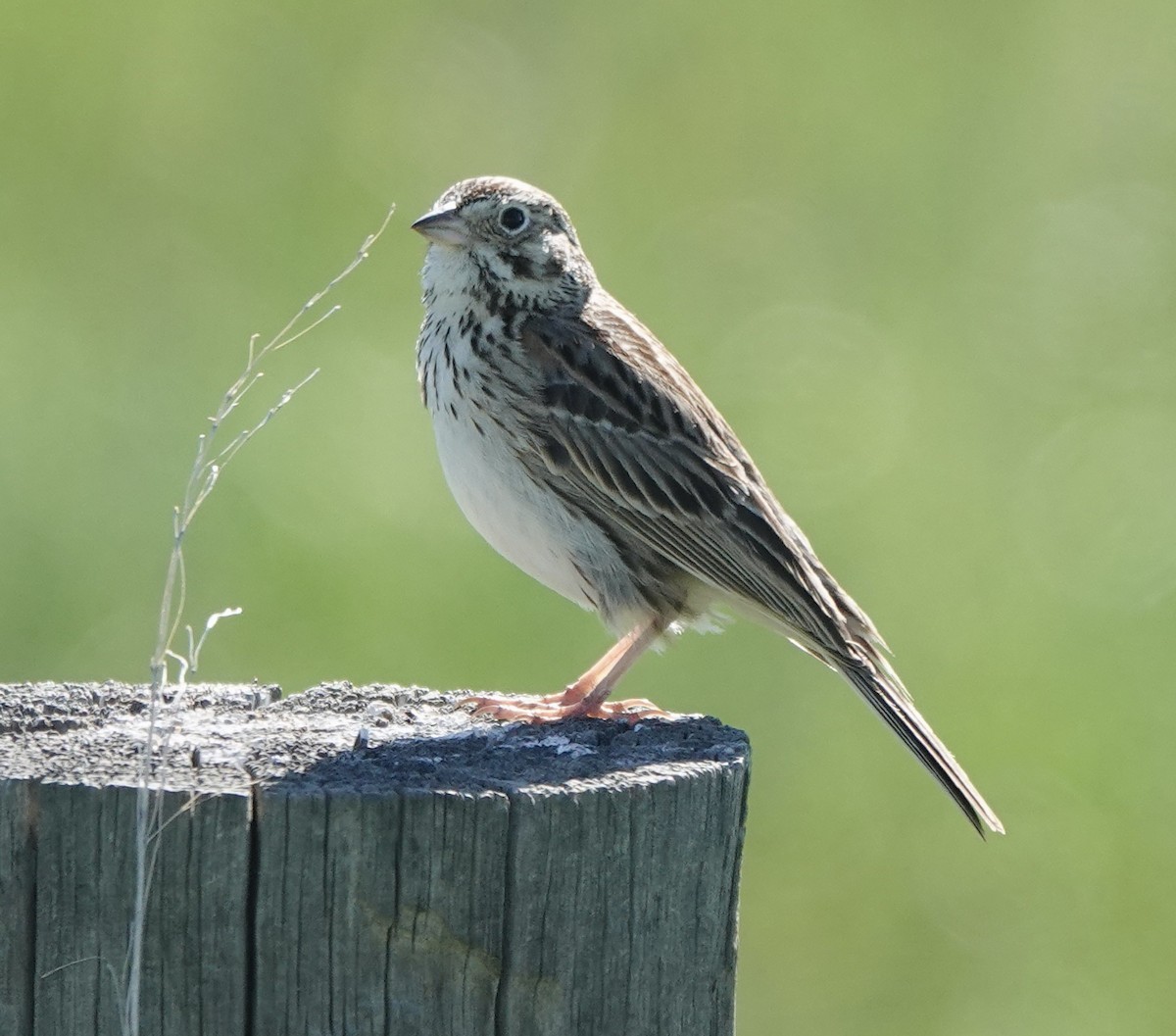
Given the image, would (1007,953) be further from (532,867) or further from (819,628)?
(532,867)

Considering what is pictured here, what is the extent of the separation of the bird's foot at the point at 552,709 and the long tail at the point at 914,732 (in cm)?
70

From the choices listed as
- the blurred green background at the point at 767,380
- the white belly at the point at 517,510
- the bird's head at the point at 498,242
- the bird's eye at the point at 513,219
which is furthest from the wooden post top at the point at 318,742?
the blurred green background at the point at 767,380

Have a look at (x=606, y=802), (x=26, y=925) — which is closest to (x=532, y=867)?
(x=606, y=802)

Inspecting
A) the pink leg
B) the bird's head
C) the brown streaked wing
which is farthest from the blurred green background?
the bird's head

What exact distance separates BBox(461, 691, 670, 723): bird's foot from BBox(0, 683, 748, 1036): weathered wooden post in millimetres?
984

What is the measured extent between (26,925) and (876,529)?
27.8ft

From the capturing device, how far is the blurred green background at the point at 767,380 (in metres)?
10.4

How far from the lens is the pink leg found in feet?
19.4

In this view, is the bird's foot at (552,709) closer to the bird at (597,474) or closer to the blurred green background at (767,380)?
the bird at (597,474)

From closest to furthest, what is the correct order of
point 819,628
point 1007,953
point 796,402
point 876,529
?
point 819,628 → point 1007,953 → point 876,529 → point 796,402

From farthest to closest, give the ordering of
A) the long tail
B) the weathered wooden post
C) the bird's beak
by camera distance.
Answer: the bird's beak < the long tail < the weathered wooden post

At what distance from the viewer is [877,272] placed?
14.2 m

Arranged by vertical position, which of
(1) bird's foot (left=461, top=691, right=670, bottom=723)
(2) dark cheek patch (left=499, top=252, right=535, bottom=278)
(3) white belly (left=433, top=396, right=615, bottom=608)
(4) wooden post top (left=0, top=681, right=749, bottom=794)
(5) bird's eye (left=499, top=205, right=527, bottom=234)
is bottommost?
(4) wooden post top (left=0, top=681, right=749, bottom=794)

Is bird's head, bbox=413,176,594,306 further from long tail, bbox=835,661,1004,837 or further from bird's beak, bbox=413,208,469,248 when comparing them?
long tail, bbox=835,661,1004,837
